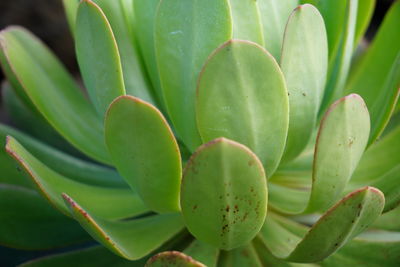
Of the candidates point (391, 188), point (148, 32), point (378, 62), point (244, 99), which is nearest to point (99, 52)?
point (148, 32)

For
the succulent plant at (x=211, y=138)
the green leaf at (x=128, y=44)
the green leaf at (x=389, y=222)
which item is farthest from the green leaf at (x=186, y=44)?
the green leaf at (x=389, y=222)

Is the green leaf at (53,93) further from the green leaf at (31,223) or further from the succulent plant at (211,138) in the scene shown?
the green leaf at (31,223)

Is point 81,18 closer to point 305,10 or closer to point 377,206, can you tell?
point 305,10

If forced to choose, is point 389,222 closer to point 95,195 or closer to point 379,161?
point 379,161

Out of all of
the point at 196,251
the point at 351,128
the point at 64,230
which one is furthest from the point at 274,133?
the point at 64,230

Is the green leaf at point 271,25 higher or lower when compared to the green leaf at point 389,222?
higher

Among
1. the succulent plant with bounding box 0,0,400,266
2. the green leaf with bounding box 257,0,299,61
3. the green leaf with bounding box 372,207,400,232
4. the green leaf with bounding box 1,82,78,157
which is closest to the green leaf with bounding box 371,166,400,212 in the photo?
the succulent plant with bounding box 0,0,400,266

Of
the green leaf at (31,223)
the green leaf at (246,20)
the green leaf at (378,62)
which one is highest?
the green leaf at (246,20)

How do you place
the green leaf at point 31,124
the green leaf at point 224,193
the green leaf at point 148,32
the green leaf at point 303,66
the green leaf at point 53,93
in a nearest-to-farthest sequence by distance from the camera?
the green leaf at point 224,193, the green leaf at point 303,66, the green leaf at point 148,32, the green leaf at point 53,93, the green leaf at point 31,124
